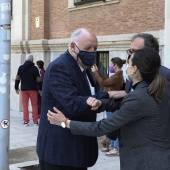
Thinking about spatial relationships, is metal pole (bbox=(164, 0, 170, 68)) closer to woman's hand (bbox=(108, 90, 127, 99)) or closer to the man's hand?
the man's hand

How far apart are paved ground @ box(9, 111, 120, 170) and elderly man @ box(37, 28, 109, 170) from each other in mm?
3027

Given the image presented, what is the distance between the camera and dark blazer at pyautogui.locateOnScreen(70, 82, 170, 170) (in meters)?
2.43

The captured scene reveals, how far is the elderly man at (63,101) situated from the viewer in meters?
2.86

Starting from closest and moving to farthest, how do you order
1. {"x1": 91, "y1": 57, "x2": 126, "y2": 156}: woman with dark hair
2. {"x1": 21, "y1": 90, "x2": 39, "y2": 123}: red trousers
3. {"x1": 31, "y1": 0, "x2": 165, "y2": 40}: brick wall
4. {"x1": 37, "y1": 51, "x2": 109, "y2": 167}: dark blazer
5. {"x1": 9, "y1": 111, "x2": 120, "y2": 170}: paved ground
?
{"x1": 37, "y1": 51, "x2": 109, "y2": 167}: dark blazer < {"x1": 9, "y1": 111, "x2": 120, "y2": 170}: paved ground < {"x1": 91, "y1": 57, "x2": 126, "y2": 156}: woman with dark hair < {"x1": 31, "y1": 0, "x2": 165, "y2": 40}: brick wall < {"x1": 21, "y1": 90, "x2": 39, "y2": 123}: red trousers

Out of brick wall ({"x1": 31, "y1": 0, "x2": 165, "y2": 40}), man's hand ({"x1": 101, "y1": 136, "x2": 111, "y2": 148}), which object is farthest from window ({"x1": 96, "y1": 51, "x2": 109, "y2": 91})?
man's hand ({"x1": 101, "y1": 136, "x2": 111, "y2": 148})

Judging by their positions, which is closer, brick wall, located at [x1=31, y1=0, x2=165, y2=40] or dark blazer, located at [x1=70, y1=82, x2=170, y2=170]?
dark blazer, located at [x1=70, y1=82, x2=170, y2=170]

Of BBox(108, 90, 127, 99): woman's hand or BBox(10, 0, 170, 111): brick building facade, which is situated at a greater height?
BBox(10, 0, 170, 111): brick building facade

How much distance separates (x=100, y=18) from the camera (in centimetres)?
985

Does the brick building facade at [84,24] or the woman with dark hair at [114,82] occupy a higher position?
the brick building facade at [84,24]

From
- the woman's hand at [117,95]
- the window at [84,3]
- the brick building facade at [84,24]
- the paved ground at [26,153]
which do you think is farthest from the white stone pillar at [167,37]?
the woman's hand at [117,95]

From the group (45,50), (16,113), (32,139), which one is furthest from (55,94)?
(16,113)

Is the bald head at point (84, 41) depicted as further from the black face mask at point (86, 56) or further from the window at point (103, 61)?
the window at point (103, 61)

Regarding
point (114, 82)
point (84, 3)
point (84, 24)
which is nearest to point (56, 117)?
point (114, 82)

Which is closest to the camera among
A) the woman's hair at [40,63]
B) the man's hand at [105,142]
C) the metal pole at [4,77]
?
the metal pole at [4,77]
